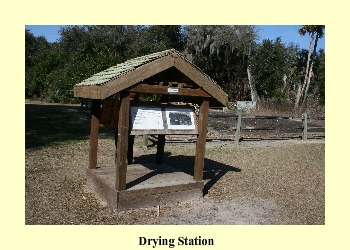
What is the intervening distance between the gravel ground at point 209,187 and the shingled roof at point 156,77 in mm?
1989

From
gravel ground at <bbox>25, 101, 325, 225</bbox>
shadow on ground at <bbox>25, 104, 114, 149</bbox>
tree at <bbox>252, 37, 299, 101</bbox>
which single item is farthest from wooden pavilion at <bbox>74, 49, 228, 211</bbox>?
tree at <bbox>252, 37, 299, 101</bbox>

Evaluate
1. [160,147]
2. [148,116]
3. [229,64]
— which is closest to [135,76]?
[148,116]

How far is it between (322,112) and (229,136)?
13837mm

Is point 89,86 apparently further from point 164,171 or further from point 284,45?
point 284,45

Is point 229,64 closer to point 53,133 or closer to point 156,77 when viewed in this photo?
point 53,133

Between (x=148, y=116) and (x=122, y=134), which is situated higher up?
(x=148, y=116)

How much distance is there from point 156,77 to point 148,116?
0.89 meters

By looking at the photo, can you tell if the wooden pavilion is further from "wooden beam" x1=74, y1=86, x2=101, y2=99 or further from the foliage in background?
the foliage in background

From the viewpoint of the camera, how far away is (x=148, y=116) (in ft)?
19.0

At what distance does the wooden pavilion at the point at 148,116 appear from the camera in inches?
213

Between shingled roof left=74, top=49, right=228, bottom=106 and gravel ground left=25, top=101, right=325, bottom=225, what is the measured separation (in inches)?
78.3

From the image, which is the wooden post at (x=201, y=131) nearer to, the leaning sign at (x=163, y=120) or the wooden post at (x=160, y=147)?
the leaning sign at (x=163, y=120)

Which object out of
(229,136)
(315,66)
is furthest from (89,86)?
(315,66)

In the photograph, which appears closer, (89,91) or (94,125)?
(89,91)
